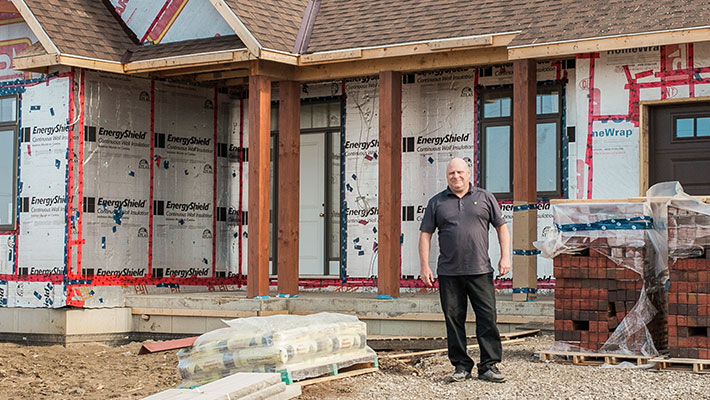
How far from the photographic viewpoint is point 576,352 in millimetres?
9812

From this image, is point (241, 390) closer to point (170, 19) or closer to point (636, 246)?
point (636, 246)

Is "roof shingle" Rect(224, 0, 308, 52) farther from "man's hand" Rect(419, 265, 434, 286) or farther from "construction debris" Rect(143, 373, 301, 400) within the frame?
"construction debris" Rect(143, 373, 301, 400)

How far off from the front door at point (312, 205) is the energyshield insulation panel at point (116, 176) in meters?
2.44

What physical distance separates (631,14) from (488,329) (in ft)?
16.9

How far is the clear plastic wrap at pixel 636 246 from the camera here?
31.2 ft

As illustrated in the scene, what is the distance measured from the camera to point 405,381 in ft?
31.0

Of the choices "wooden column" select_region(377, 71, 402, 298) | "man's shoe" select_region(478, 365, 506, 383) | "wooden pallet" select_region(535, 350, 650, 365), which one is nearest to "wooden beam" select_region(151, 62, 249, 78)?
"wooden column" select_region(377, 71, 402, 298)

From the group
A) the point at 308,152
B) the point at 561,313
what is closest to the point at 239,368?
the point at 561,313

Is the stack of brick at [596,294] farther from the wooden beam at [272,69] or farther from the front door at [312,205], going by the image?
the front door at [312,205]

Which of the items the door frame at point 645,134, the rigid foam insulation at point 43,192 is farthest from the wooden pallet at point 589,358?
the rigid foam insulation at point 43,192

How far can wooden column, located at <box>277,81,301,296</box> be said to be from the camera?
14.8 m

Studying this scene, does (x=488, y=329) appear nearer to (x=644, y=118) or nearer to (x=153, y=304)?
(x=644, y=118)

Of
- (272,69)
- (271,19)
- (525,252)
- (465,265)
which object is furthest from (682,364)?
(271,19)

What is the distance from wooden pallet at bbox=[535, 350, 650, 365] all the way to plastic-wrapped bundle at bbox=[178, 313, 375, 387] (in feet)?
6.19
